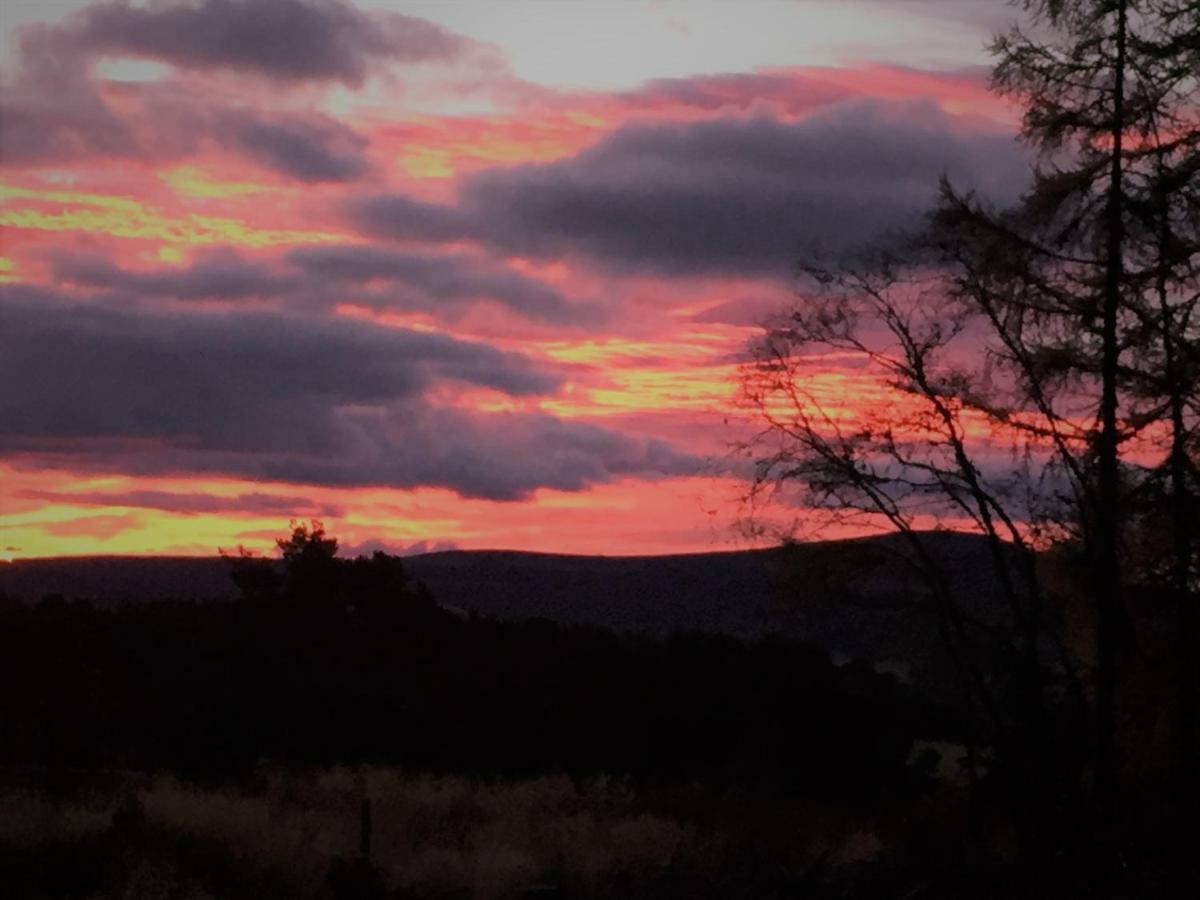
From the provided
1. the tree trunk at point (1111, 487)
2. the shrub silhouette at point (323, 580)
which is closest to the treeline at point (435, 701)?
the shrub silhouette at point (323, 580)

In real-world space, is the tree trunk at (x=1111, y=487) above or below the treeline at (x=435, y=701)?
above

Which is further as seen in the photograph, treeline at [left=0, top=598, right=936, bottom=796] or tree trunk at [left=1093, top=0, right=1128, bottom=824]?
treeline at [left=0, top=598, right=936, bottom=796]

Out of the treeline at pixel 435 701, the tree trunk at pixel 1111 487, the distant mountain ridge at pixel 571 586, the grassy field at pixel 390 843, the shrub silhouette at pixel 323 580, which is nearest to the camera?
the grassy field at pixel 390 843

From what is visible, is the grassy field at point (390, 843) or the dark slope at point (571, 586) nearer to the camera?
the grassy field at point (390, 843)

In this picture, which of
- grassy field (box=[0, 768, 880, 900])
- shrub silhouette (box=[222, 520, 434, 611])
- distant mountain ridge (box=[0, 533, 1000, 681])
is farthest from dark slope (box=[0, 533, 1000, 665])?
grassy field (box=[0, 768, 880, 900])

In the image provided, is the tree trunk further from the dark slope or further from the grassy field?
the dark slope

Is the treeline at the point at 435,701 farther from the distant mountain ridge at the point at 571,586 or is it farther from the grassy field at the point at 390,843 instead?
the distant mountain ridge at the point at 571,586

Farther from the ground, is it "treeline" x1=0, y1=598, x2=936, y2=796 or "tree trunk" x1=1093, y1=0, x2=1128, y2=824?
"tree trunk" x1=1093, y1=0, x2=1128, y2=824

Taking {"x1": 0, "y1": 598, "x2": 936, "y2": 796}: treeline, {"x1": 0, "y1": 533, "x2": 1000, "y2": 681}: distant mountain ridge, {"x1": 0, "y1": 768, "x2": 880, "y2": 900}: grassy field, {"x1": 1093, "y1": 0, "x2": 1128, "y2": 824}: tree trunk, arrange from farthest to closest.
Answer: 1. {"x1": 0, "y1": 533, "x2": 1000, "y2": 681}: distant mountain ridge
2. {"x1": 0, "y1": 598, "x2": 936, "y2": 796}: treeline
3. {"x1": 1093, "y1": 0, "x2": 1128, "y2": 824}: tree trunk
4. {"x1": 0, "y1": 768, "x2": 880, "y2": 900}: grassy field

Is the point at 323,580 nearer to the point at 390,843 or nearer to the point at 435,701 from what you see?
the point at 435,701

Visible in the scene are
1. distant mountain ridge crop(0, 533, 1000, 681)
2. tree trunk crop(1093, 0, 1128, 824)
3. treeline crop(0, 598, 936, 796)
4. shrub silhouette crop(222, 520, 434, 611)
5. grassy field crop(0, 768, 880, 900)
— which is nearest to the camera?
grassy field crop(0, 768, 880, 900)

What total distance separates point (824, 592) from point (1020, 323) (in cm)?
541

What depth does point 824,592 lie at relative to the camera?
3006 cm

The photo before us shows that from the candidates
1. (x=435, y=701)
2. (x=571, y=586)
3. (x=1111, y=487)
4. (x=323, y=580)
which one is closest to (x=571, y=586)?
(x=571, y=586)
